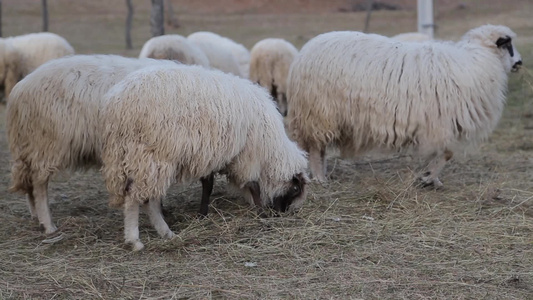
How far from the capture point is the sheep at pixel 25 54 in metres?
13.7

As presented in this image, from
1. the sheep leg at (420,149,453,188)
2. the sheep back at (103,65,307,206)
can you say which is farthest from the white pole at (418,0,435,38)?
the sheep back at (103,65,307,206)

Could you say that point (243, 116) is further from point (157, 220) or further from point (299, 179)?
point (157, 220)

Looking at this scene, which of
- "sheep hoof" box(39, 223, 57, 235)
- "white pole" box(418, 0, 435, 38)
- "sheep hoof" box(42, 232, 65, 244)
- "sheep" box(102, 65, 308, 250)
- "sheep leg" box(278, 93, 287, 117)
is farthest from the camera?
"white pole" box(418, 0, 435, 38)

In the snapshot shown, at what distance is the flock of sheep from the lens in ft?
16.5

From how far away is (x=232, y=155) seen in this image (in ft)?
17.5

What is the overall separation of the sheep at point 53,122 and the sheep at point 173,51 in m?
3.25

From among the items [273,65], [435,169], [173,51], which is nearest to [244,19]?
[273,65]

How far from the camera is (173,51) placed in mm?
8969

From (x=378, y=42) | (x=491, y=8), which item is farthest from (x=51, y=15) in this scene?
(x=378, y=42)

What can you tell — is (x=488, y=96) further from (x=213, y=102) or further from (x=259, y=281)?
(x=259, y=281)

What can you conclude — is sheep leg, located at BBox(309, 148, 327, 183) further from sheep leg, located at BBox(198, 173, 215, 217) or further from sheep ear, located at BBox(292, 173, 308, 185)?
sheep leg, located at BBox(198, 173, 215, 217)

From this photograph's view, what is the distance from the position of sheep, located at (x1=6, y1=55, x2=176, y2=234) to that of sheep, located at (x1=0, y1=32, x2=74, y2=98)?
28.1 feet

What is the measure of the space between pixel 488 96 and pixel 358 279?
3121mm

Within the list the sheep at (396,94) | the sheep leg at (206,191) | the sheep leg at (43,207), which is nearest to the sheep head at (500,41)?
the sheep at (396,94)
